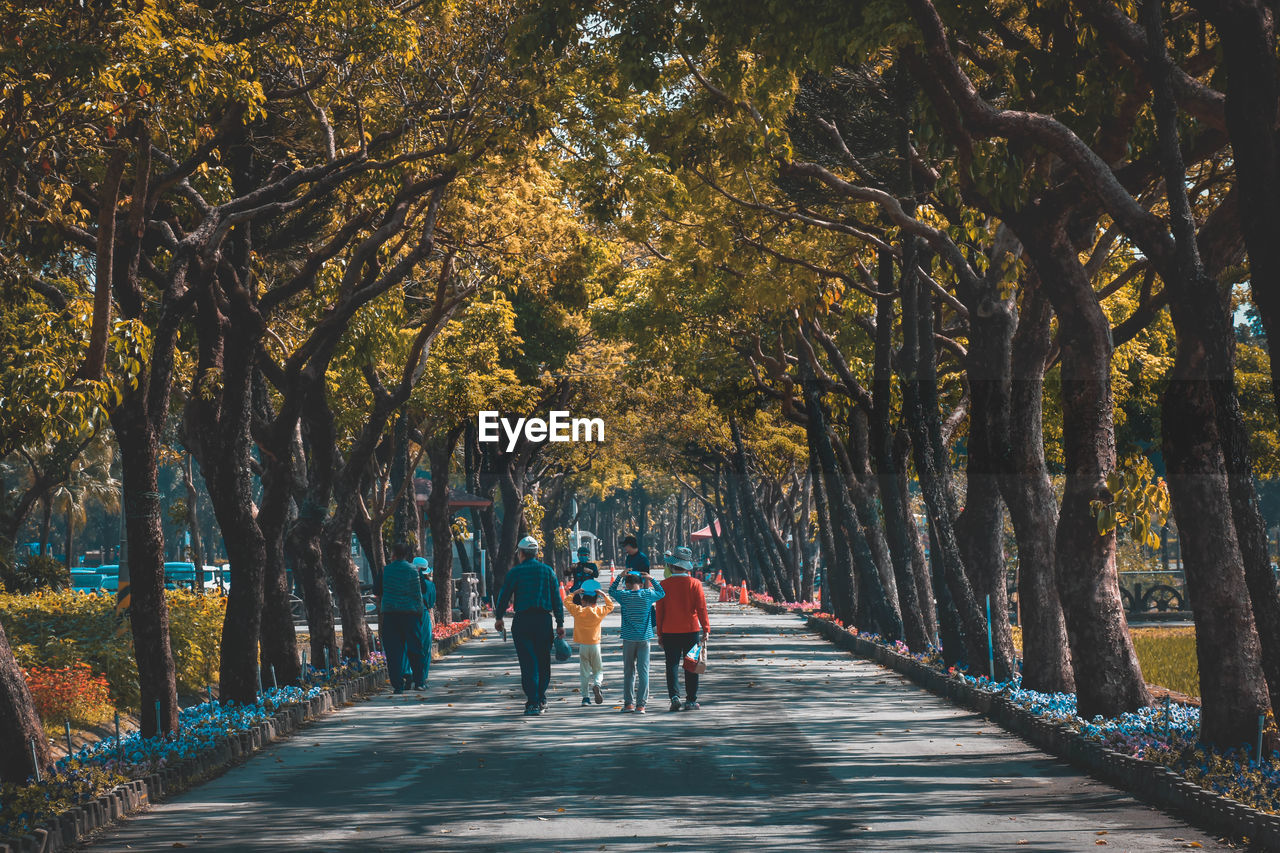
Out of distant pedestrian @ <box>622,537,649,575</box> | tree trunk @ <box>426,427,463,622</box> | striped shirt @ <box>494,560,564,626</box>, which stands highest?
tree trunk @ <box>426,427,463,622</box>

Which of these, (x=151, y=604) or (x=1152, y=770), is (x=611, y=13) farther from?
(x=1152, y=770)

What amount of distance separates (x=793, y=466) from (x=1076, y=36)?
40528 mm

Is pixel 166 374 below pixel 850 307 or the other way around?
below

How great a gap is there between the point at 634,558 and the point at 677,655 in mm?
2037

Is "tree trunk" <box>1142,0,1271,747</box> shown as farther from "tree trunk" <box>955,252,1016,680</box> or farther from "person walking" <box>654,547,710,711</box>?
"person walking" <box>654,547,710,711</box>

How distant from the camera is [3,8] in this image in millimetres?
12102

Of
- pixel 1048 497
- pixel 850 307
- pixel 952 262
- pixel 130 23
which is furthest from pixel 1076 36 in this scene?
pixel 850 307

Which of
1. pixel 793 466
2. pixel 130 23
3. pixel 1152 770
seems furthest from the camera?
pixel 793 466

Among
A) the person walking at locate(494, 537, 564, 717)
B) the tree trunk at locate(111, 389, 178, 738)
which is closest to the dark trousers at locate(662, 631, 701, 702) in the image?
the person walking at locate(494, 537, 564, 717)

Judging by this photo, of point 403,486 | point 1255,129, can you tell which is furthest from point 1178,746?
point 403,486

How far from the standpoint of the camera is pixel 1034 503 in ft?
53.5

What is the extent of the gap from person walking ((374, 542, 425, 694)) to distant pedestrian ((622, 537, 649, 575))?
9.55 feet

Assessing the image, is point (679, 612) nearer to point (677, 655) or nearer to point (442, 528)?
point (677, 655)

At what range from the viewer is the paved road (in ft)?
29.8
